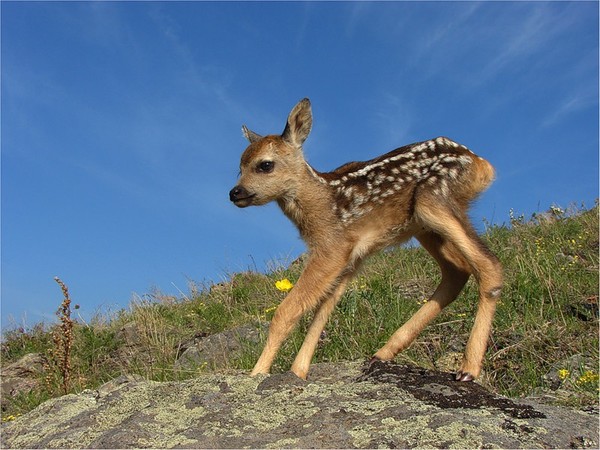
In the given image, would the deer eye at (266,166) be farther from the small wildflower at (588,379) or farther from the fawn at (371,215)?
the small wildflower at (588,379)

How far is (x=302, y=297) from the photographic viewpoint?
5117 mm

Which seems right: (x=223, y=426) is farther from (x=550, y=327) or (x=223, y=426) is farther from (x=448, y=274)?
(x=550, y=327)

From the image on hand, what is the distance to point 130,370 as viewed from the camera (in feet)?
26.0

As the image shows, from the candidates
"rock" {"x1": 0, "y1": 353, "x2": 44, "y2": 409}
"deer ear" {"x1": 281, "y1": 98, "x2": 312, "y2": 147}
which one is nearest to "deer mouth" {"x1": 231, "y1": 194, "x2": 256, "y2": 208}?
"deer ear" {"x1": 281, "y1": 98, "x2": 312, "y2": 147}

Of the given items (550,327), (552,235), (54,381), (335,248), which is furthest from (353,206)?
(552,235)

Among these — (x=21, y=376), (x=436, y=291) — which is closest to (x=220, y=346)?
(x=436, y=291)

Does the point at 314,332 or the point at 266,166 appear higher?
the point at 266,166

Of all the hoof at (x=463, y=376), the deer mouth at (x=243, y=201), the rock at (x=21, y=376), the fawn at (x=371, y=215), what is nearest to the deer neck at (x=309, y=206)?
the fawn at (x=371, y=215)

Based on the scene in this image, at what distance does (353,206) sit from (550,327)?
8.23 ft

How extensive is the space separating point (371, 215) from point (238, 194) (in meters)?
1.36

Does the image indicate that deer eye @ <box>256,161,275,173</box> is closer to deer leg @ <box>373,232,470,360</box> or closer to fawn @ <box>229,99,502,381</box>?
fawn @ <box>229,99,502,381</box>

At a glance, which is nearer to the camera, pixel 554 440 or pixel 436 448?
pixel 436 448

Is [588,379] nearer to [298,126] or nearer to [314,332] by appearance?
[314,332]

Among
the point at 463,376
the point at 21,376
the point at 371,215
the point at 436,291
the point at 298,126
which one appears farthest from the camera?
the point at 21,376
